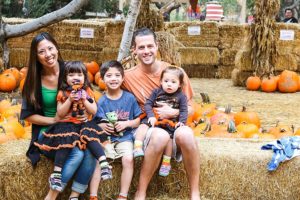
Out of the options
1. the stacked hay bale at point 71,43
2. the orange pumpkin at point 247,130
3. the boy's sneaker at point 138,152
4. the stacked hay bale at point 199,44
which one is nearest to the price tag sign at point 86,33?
the stacked hay bale at point 71,43

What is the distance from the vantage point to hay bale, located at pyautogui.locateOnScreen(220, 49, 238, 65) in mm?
12422

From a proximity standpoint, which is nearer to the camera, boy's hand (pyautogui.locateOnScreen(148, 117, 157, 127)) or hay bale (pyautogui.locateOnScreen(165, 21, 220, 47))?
boy's hand (pyautogui.locateOnScreen(148, 117, 157, 127))

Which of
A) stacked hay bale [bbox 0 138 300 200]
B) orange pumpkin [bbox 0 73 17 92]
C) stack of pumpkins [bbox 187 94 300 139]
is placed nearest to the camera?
stacked hay bale [bbox 0 138 300 200]

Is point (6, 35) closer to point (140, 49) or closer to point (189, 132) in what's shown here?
point (140, 49)

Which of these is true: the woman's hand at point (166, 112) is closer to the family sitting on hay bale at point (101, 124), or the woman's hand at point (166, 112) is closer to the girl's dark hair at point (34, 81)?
the family sitting on hay bale at point (101, 124)

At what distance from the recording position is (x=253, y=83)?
1018 centimetres

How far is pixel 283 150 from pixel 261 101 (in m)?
5.00

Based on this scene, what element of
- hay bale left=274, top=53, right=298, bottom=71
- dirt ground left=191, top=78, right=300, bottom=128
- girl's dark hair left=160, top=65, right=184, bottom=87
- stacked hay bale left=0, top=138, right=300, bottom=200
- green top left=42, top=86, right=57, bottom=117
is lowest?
dirt ground left=191, top=78, right=300, bottom=128

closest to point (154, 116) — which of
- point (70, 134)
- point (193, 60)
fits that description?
point (70, 134)

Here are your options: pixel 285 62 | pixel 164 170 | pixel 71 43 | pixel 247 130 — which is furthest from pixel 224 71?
pixel 164 170

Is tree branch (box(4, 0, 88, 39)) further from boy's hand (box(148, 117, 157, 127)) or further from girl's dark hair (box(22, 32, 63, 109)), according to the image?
boy's hand (box(148, 117, 157, 127))

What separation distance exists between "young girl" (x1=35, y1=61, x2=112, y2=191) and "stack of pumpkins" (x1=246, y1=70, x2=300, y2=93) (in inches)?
272

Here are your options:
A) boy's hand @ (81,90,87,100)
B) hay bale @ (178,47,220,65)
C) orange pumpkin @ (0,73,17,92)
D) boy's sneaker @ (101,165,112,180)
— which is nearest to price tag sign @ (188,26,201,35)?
hay bale @ (178,47,220,65)

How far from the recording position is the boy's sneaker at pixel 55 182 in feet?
11.4
